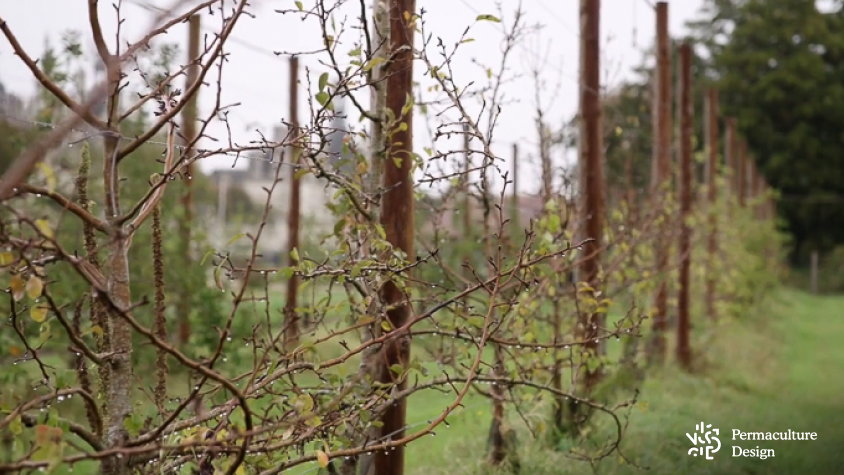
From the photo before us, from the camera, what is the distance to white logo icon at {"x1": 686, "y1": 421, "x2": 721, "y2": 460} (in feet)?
26.3

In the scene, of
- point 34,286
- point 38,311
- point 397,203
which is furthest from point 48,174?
point 397,203

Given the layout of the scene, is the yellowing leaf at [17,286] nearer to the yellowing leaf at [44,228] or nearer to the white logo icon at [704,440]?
the yellowing leaf at [44,228]

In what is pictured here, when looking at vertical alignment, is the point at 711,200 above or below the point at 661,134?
below

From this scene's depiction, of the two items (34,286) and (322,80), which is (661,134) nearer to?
(322,80)

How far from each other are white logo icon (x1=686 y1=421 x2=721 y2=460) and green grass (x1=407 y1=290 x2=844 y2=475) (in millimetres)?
70

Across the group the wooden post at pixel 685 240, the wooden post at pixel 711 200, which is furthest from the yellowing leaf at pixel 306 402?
the wooden post at pixel 711 200

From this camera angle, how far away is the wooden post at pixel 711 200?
18.5m

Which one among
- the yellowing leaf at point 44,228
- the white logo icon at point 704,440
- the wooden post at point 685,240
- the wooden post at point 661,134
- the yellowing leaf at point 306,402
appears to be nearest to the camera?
the yellowing leaf at point 44,228

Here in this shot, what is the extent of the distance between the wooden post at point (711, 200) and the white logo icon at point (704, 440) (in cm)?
821

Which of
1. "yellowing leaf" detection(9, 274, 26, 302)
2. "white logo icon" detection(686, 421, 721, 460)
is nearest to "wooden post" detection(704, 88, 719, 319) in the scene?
"white logo icon" detection(686, 421, 721, 460)

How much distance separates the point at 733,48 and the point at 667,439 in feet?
139

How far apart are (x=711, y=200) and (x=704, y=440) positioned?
1312 cm

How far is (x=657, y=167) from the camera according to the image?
12.8 meters

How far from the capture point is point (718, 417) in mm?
9680
